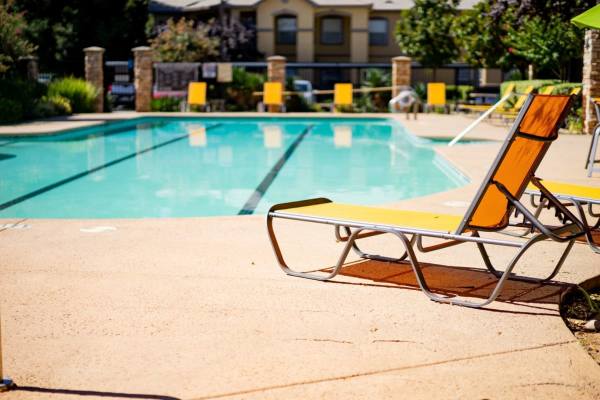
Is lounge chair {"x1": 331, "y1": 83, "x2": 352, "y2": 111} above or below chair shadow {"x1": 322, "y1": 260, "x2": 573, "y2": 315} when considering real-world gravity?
above

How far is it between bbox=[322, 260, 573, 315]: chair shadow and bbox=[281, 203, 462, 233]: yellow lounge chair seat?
0.37m

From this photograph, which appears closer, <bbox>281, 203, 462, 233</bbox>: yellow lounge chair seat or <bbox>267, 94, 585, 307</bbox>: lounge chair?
<bbox>267, 94, 585, 307</bbox>: lounge chair

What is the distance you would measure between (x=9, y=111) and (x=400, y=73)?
41.5 feet

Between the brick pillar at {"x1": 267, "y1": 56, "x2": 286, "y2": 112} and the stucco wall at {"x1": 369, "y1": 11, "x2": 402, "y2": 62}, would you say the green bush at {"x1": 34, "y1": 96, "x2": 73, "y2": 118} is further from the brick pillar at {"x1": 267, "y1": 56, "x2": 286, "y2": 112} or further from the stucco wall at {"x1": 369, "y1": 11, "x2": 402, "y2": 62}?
the stucco wall at {"x1": 369, "y1": 11, "x2": 402, "y2": 62}

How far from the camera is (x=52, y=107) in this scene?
23.5 meters

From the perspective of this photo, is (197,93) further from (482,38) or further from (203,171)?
(203,171)

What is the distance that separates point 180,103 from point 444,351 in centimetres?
2461

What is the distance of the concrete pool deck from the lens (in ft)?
11.1

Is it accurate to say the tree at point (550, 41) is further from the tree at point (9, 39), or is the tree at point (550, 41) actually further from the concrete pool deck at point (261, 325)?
the concrete pool deck at point (261, 325)

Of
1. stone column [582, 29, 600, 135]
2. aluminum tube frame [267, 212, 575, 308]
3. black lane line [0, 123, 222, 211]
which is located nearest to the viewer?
aluminum tube frame [267, 212, 575, 308]

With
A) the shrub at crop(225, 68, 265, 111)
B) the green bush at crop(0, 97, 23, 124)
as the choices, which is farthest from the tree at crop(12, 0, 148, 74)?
the green bush at crop(0, 97, 23, 124)

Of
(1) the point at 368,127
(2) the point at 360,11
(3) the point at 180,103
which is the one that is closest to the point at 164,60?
(3) the point at 180,103

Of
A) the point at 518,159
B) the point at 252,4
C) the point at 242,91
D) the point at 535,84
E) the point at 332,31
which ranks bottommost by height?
the point at 518,159

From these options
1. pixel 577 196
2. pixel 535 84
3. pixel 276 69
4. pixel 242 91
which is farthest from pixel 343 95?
pixel 577 196
